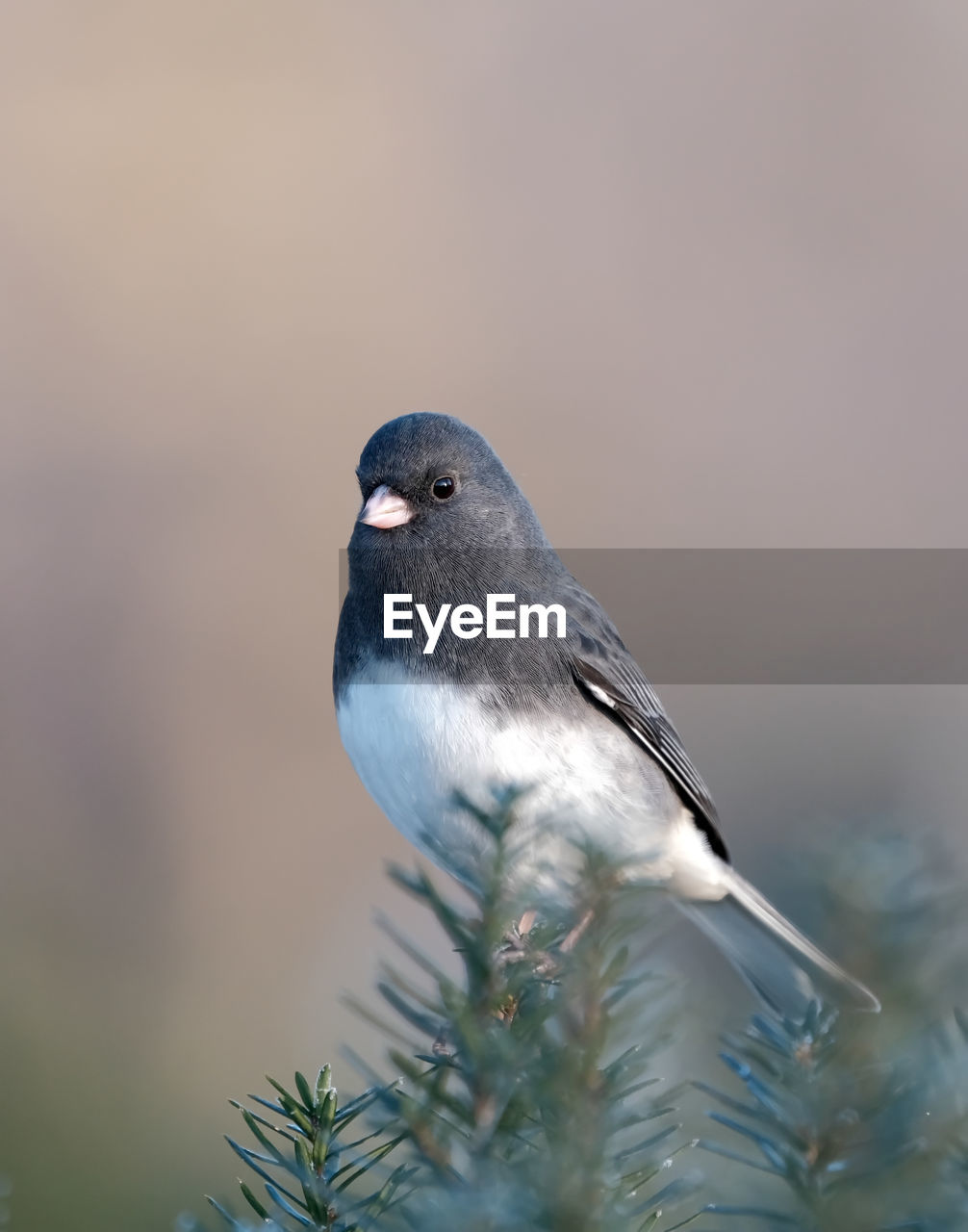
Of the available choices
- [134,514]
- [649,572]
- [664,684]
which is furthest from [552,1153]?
[134,514]

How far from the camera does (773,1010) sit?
382 mm

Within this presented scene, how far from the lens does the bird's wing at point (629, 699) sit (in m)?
1.36

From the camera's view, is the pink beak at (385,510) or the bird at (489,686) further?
the pink beak at (385,510)

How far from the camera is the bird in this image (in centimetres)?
116

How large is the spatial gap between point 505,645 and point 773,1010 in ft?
2.84

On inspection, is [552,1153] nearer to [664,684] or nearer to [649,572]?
[664,684]

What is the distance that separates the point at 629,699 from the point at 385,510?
343 mm
